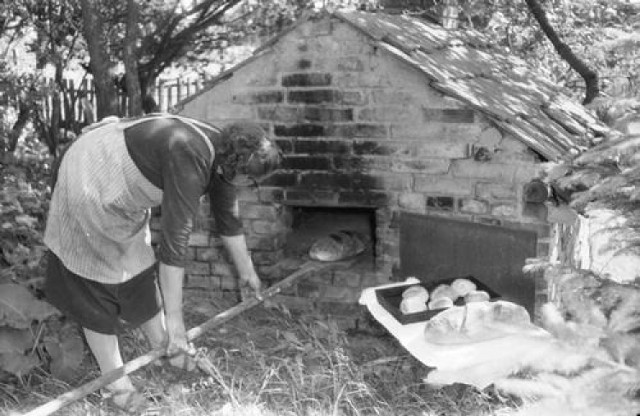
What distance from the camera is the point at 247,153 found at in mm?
3623

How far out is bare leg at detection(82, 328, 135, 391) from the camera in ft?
13.1

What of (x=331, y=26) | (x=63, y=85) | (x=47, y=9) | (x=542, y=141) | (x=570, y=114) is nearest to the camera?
(x=542, y=141)

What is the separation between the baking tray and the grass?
34 cm

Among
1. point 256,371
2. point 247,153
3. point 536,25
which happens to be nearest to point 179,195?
point 247,153

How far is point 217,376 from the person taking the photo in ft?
13.5

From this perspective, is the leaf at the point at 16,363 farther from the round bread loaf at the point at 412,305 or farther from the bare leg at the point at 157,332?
the round bread loaf at the point at 412,305

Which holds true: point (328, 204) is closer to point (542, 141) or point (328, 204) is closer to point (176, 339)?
point (542, 141)

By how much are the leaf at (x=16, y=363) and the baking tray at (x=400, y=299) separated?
194 cm

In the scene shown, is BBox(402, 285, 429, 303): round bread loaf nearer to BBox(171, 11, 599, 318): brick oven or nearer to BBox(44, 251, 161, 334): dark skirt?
→ BBox(171, 11, 599, 318): brick oven

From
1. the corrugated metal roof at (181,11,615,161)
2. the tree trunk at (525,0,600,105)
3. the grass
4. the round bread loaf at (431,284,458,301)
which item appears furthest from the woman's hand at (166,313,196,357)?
the tree trunk at (525,0,600,105)

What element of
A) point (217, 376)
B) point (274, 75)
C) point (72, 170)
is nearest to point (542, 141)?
point (274, 75)

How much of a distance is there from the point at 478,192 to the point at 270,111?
4.74ft

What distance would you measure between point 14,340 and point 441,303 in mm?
2329

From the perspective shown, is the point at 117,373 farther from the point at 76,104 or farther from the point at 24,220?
the point at 76,104
